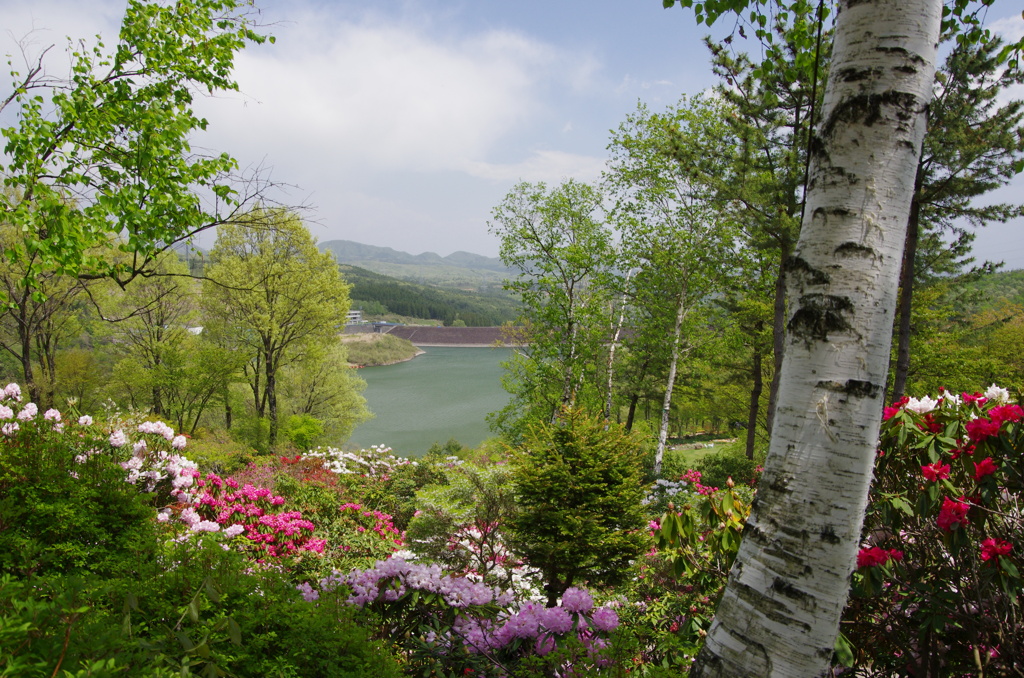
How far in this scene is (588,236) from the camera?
43.9 ft

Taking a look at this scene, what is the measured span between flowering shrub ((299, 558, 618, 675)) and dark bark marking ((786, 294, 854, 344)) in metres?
1.41

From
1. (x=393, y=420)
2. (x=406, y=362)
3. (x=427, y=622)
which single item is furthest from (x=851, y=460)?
(x=406, y=362)

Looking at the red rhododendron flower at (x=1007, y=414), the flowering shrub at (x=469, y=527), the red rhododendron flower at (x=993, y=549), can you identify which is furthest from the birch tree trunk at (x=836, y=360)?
the flowering shrub at (x=469, y=527)

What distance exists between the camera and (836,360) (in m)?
1.17

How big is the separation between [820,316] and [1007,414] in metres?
1.45

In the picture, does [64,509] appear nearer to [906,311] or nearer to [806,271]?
[806,271]

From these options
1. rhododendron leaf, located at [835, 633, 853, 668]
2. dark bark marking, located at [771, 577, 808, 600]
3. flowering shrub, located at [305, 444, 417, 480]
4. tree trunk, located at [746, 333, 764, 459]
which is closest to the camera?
dark bark marking, located at [771, 577, 808, 600]

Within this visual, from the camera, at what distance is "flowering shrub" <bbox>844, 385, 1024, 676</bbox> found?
Result: 1.90 m

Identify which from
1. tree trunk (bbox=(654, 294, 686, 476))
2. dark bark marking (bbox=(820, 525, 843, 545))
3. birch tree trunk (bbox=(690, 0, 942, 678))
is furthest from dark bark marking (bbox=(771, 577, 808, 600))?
tree trunk (bbox=(654, 294, 686, 476))

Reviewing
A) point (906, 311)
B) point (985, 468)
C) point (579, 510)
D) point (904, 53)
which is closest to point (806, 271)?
point (904, 53)

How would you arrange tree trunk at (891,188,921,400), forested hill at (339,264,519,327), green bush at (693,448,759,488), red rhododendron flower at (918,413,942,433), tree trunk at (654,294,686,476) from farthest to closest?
forested hill at (339,264,519,327) < tree trunk at (654,294,686,476) < green bush at (693,448,759,488) < tree trunk at (891,188,921,400) < red rhododendron flower at (918,413,942,433)

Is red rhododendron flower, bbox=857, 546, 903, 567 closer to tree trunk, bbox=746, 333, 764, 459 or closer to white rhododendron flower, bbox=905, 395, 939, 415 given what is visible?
white rhododendron flower, bbox=905, 395, 939, 415

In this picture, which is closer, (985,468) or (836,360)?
(836,360)

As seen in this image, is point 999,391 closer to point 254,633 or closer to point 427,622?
point 427,622
